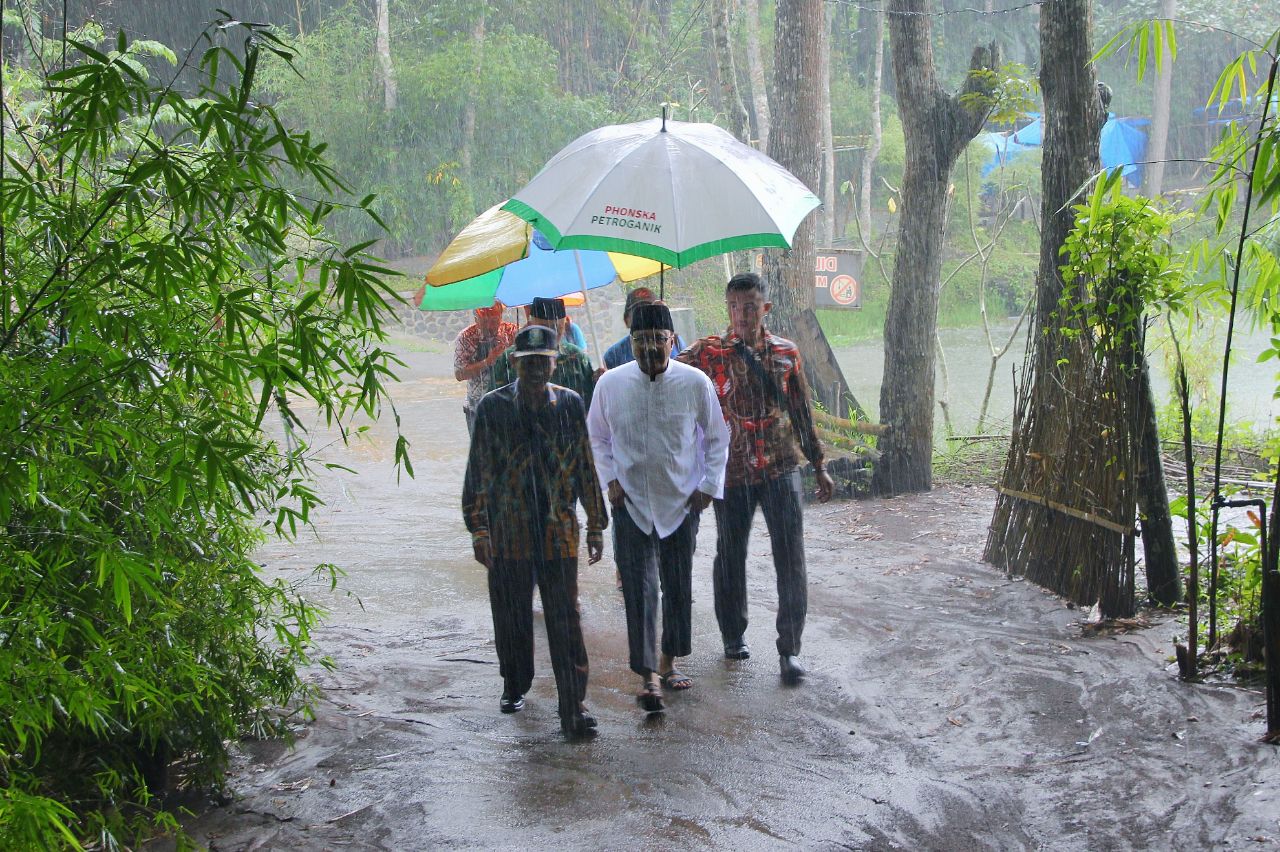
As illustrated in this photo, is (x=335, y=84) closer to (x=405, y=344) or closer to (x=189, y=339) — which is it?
(x=405, y=344)

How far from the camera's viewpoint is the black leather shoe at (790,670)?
533cm

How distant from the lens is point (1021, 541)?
6.87 metres

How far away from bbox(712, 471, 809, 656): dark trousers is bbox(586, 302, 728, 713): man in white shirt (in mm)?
355

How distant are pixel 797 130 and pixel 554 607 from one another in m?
8.16

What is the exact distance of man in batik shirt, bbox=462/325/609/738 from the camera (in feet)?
15.3

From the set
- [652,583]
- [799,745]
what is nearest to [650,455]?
[652,583]

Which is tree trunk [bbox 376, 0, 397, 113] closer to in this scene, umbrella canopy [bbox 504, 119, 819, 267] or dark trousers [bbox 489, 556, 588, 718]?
umbrella canopy [bbox 504, 119, 819, 267]

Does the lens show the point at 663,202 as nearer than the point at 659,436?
No

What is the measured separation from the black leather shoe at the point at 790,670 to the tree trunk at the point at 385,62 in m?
19.1

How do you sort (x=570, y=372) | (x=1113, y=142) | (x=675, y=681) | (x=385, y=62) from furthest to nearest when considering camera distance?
(x=1113, y=142)
(x=385, y=62)
(x=570, y=372)
(x=675, y=681)

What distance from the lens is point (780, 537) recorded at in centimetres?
537

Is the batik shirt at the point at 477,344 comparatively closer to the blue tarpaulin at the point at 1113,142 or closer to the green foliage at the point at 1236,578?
the green foliage at the point at 1236,578

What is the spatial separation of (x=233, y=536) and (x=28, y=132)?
1549 millimetres

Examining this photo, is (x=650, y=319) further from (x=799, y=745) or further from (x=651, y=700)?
(x=799, y=745)
